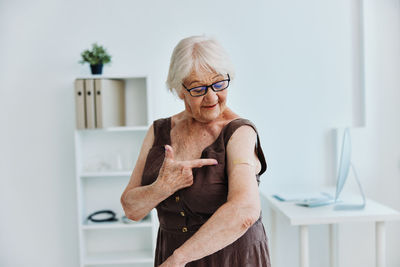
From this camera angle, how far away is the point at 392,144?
3355 millimetres

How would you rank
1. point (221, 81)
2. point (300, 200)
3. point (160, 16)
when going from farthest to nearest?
point (160, 16) → point (300, 200) → point (221, 81)

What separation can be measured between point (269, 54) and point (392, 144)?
120cm

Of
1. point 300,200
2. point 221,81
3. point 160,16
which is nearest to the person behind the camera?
point 221,81

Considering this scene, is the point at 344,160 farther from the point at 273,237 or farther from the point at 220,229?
the point at 220,229

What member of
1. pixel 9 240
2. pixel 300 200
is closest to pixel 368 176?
pixel 300 200

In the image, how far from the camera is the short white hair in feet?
4.04

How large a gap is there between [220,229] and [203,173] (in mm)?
233

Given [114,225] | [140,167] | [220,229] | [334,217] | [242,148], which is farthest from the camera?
[114,225]

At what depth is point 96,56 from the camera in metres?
3.09

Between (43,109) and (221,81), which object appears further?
(43,109)

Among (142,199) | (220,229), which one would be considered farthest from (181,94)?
(220,229)

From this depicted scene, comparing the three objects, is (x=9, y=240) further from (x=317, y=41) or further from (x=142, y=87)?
(x=317, y=41)

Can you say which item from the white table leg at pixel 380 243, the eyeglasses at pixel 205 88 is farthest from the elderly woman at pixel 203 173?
the white table leg at pixel 380 243

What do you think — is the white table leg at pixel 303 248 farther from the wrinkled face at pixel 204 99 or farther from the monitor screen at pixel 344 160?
A: the wrinkled face at pixel 204 99
